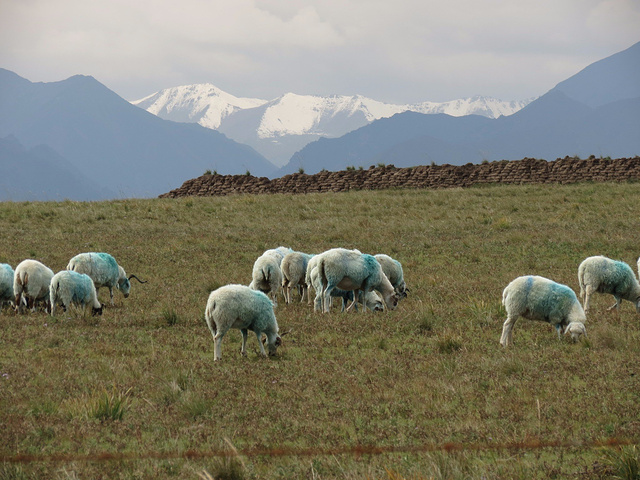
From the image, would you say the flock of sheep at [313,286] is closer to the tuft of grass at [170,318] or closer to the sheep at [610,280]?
the sheep at [610,280]

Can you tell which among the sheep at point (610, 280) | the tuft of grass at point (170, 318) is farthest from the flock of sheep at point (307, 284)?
the sheep at point (610, 280)

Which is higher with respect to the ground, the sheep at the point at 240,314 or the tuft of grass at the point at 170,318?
the sheep at the point at 240,314

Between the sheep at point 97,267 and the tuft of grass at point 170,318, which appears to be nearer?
the tuft of grass at point 170,318

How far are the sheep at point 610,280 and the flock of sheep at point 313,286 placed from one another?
18 mm

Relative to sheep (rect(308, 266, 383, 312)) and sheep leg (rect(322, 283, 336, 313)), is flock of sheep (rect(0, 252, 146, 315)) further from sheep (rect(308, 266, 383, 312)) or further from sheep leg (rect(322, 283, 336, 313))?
sheep leg (rect(322, 283, 336, 313))

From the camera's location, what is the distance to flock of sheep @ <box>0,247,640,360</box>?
10.5 metres

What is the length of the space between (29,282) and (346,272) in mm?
6300

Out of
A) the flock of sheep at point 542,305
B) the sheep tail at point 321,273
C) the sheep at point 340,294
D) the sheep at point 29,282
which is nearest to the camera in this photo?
the flock of sheep at point 542,305

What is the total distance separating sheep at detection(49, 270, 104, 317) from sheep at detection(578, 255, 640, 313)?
9.66 meters

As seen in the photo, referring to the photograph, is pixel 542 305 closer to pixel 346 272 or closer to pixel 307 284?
pixel 346 272

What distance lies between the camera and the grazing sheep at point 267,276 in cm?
1511

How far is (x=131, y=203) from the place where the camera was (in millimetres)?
34500

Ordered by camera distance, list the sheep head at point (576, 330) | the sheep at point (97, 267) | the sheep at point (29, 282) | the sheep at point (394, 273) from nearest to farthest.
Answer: the sheep head at point (576, 330) → the sheep at point (29, 282) → the sheep at point (97, 267) → the sheep at point (394, 273)

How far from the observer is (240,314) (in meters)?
10.2
